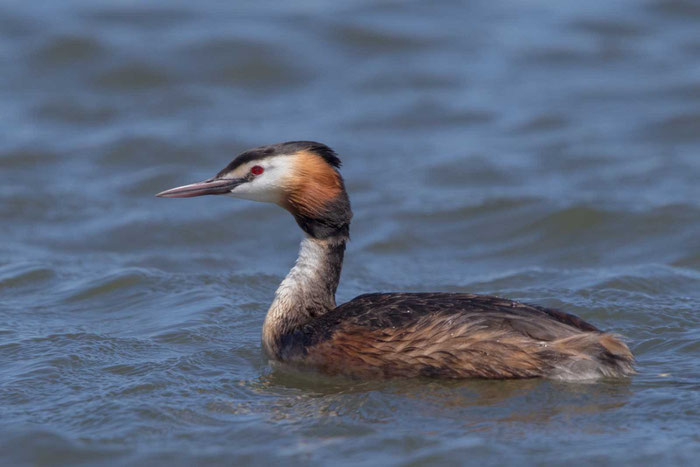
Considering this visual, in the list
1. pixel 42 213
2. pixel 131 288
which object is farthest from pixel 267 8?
pixel 131 288

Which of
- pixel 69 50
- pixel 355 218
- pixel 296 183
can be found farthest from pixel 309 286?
pixel 69 50

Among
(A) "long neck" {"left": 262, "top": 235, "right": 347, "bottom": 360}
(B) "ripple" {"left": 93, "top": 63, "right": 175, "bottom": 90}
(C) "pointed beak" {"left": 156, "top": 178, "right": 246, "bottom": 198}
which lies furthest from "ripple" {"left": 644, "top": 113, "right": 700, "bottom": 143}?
(C) "pointed beak" {"left": 156, "top": 178, "right": 246, "bottom": 198}

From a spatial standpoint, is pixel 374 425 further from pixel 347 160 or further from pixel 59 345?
pixel 347 160

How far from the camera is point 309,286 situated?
7.28 metres

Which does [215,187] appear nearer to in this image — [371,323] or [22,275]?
[371,323]

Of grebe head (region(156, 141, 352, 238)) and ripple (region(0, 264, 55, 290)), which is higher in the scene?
grebe head (region(156, 141, 352, 238))

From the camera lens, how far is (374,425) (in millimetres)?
5855

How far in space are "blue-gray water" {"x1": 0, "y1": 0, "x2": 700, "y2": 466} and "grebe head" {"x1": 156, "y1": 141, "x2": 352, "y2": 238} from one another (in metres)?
0.99

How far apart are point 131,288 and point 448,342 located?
11.2ft

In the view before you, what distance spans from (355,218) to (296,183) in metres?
3.90

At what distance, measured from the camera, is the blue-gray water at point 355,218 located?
5887 mm

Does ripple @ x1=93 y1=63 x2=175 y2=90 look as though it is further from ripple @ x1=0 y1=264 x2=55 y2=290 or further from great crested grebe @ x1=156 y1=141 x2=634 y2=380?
great crested grebe @ x1=156 y1=141 x2=634 y2=380

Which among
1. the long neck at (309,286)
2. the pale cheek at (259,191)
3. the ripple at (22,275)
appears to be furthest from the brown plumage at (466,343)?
the ripple at (22,275)

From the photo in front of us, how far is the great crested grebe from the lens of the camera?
20.6 ft
